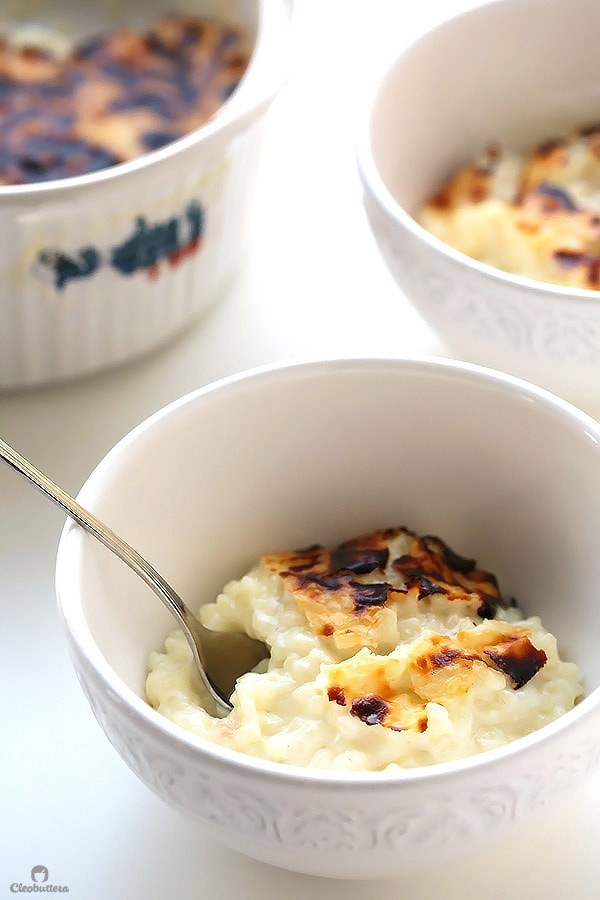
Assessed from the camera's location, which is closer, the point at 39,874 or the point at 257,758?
the point at 257,758

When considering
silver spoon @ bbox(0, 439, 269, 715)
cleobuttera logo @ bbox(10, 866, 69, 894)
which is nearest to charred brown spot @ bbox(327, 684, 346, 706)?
silver spoon @ bbox(0, 439, 269, 715)

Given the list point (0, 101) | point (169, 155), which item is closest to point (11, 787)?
point (169, 155)

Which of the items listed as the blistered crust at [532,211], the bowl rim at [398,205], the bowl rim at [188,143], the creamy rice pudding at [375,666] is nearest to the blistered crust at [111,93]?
the bowl rim at [188,143]

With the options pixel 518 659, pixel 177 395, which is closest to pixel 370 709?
pixel 518 659

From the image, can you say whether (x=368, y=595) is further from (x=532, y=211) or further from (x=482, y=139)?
(x=482, y=139)

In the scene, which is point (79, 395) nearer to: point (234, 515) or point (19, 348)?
point (19, 348)

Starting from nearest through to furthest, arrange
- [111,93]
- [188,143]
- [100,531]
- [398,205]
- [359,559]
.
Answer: [100,531]
[359,559]
[188,143]
[398,205]
[111,93]
